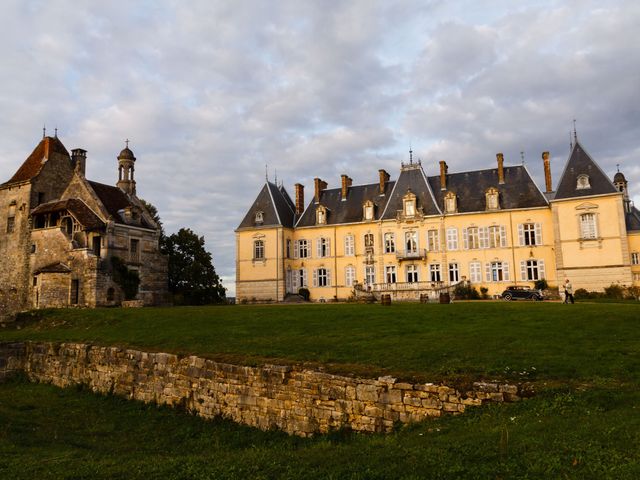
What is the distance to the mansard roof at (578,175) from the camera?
38.1 meters

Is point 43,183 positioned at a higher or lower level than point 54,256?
higher

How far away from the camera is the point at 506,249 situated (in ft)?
136

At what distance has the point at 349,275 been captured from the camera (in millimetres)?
47000

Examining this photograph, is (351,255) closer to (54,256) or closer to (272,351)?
(54,256)

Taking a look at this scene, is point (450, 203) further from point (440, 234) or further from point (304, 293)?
point (304, 293)

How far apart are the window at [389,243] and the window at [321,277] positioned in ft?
20.2

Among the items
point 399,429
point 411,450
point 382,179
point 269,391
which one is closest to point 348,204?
point 382,179

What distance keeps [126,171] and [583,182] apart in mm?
37267

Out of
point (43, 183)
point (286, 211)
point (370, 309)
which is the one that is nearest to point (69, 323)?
point (370, 309)

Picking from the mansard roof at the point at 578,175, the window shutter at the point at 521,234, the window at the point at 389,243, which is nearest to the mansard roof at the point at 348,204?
the window at the point at 389,243

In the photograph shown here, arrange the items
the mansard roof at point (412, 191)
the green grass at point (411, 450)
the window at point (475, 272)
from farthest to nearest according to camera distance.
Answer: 1. the mansard roof at point (412, 191)
2. the window at point (475, 272)
3. the green grass at point (411, 450)

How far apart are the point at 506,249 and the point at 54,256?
3520 centimetres

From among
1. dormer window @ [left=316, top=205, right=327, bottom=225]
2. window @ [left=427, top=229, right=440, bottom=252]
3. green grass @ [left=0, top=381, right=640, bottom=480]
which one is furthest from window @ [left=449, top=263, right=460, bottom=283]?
green grass @ [left=0, top=381, right=640, bottom=480]

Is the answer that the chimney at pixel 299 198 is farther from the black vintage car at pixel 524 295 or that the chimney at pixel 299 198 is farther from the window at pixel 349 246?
the black vintage car at pixel 524 295
